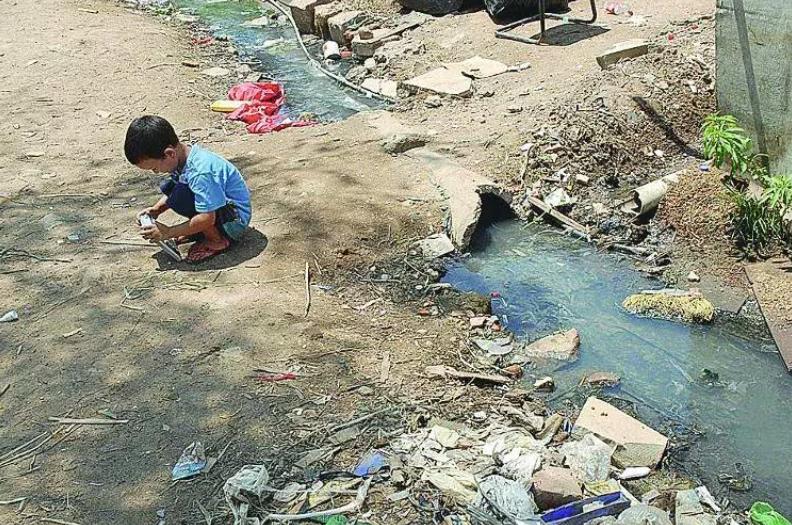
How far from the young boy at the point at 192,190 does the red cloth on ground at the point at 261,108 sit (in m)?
2.50

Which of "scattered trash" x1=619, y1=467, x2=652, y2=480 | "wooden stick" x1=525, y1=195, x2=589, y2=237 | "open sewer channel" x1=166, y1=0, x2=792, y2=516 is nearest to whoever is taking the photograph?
"scattered trash" x1=619, y1=467, x2=652, y2=480

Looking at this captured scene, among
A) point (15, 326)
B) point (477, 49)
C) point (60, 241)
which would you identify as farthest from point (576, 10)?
point (15, 326)

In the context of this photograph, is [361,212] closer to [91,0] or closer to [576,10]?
[576,10]

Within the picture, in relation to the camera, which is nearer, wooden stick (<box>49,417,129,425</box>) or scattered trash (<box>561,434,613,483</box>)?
scattered trash (<box>561,434,613,483</box>)

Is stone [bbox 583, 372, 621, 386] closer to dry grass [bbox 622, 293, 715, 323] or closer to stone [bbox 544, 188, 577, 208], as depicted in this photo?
→ dry grass [bbox 622, 293, 715, 323]

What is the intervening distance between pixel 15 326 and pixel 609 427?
9.42ft

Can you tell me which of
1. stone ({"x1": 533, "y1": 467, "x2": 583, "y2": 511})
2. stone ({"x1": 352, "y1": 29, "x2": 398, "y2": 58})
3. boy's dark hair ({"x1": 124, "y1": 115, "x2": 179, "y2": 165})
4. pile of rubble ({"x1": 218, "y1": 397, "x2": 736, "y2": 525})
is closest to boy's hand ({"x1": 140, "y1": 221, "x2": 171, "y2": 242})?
boy's dark hair ({"x1": 124, "y1": 115, "x2": 179, "y2": 165})

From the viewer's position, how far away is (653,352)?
4148mm

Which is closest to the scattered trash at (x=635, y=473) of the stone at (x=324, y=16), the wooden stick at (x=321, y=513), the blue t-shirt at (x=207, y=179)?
the wooden stick at (x=321, y=513)

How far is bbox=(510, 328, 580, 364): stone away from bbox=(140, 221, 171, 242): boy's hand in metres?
1.97

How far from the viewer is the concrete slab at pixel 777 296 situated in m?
4.10

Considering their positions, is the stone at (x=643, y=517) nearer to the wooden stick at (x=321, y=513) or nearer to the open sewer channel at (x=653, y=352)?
the open sewer channel at (x=653, y=352)

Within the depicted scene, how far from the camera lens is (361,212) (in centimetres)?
513

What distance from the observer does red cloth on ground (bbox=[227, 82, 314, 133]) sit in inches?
281
